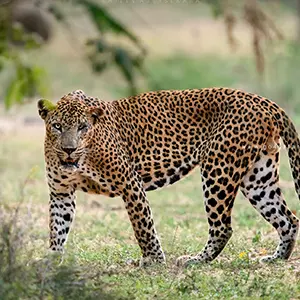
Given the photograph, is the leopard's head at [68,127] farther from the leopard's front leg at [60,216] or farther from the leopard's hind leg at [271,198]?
the leopard's hind leg at [271,198]

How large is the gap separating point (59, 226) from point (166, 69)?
18644 millimetres

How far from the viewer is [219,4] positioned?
898 centimetres

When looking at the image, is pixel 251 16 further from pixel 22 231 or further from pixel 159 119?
pixel 22 231

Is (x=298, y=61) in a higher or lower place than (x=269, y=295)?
lower

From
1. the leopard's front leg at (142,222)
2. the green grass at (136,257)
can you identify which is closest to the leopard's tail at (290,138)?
the green grass at (136,257)

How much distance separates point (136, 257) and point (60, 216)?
776mm

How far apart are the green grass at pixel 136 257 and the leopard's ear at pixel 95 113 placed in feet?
2.08

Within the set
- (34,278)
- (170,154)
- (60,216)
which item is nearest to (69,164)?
(60,216)

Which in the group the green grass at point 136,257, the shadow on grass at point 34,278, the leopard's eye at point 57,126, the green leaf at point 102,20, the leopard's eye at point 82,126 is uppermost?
the green leaf at point 102,20

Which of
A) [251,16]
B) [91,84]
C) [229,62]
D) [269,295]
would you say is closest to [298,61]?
[229,62]

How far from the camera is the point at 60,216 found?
873 cm

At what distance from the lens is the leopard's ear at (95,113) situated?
8.50m

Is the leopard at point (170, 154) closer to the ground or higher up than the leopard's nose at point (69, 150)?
closer to the ground

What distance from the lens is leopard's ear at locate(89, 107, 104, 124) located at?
850 cm
